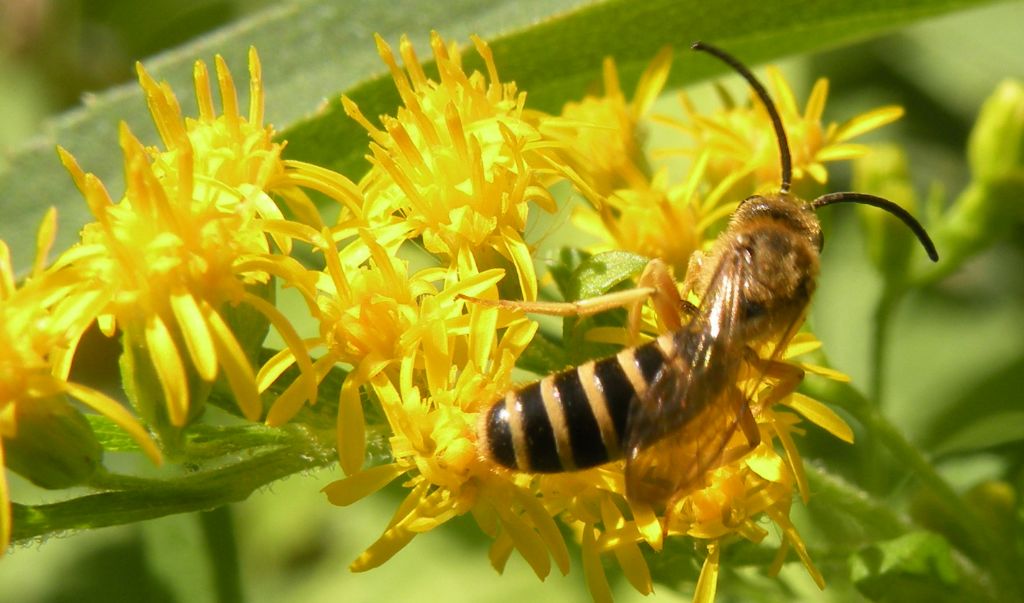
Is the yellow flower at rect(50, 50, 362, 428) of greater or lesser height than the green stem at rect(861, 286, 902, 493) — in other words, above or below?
above

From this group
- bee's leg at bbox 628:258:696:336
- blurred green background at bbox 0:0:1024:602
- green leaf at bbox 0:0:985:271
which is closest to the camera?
bee's leg at bbox 628:258:696:336

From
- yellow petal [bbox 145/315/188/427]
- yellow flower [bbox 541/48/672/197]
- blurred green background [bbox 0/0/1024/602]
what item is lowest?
blurred green background [bbox 0/0/1024/602]

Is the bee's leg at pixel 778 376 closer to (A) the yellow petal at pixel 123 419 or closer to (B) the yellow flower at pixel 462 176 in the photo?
(B) the yellow flower at pixel 462 176

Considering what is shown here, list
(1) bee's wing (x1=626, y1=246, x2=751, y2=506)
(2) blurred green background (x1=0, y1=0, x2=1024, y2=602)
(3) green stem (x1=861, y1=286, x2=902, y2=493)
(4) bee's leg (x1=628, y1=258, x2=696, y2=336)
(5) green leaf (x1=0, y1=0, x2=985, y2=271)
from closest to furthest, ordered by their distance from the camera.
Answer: (1) bee's wing (x1=626, y1=246, x2=751, y2=506) → (4) bee's leg (x1=628, y1=258, x2=696, y2=336) → (5) green leaf (x1=0, y1=0, x2=985, y2=271) → (3) green stem (x1=861, y1=286, x2=902, y2=493) → (2) blurred green background (x1=0, y1=0, x2=1024, y2=602)

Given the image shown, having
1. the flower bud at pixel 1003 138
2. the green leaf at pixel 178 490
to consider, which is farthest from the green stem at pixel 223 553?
the flower bud at pixel 1003 138

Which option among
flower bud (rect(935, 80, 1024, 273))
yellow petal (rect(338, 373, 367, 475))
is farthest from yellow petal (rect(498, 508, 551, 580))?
flower bud (rect(935, 80, 1024, 273))

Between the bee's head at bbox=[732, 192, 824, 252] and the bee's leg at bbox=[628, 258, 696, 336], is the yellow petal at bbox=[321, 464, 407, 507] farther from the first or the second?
the bee's head at bbox=[732, 192, 824, 252]

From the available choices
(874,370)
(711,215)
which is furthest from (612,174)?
(874,370)
